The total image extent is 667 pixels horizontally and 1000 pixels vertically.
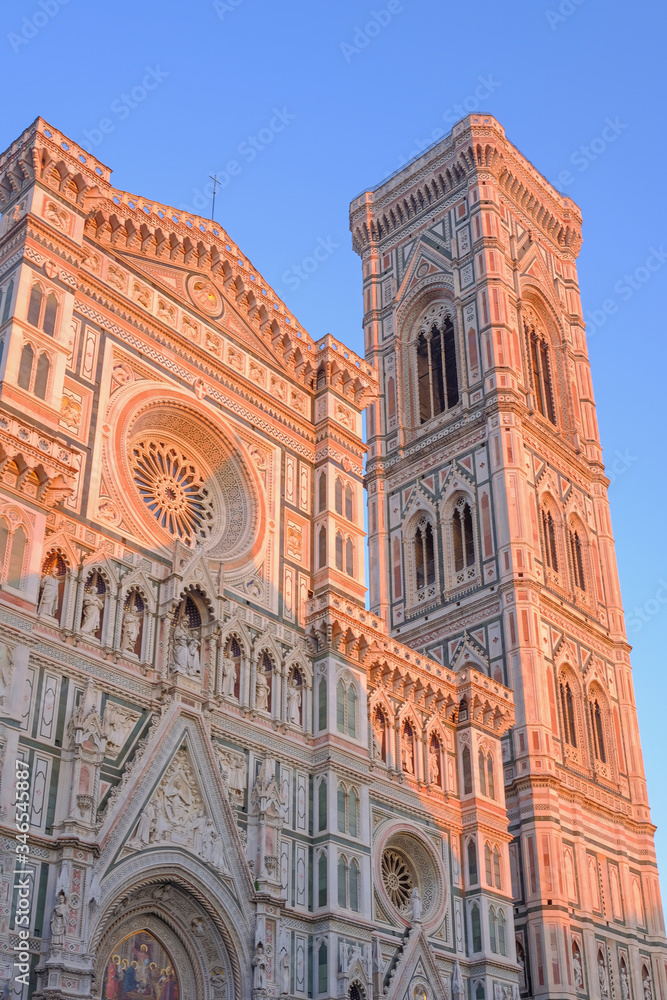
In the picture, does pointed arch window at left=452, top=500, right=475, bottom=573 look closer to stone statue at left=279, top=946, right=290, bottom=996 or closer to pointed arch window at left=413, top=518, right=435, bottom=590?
pointed arch window at left=413, top=518, right=435, bottom=590

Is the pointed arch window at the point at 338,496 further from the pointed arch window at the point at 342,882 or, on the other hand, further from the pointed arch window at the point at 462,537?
the pointed arch window at the point at 462,537

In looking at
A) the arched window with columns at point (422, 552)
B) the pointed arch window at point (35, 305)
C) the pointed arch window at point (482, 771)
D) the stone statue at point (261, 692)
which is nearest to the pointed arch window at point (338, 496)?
the stone statue at point (261, 692)

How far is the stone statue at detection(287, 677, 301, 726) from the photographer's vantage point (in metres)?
24.9

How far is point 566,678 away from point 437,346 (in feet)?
45.8

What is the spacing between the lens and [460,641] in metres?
36.9

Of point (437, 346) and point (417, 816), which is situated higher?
point (437, 346)

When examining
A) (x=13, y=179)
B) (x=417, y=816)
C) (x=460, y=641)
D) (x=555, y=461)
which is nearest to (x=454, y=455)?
(x=555, y=461)

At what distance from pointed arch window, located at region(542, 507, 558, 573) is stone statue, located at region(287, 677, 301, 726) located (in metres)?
15.1

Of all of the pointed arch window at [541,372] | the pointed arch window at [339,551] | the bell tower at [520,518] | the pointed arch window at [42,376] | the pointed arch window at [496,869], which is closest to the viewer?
the pointed arch window at [42,376]

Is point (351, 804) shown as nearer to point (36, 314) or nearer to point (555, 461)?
point (36, 314)

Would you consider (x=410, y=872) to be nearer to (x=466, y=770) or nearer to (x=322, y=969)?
(x=466, y=770)

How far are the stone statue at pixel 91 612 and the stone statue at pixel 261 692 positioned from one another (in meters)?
4.03

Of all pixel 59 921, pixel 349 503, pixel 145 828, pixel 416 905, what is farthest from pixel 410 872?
pixel 59 921

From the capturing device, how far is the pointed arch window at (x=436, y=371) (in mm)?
43062
